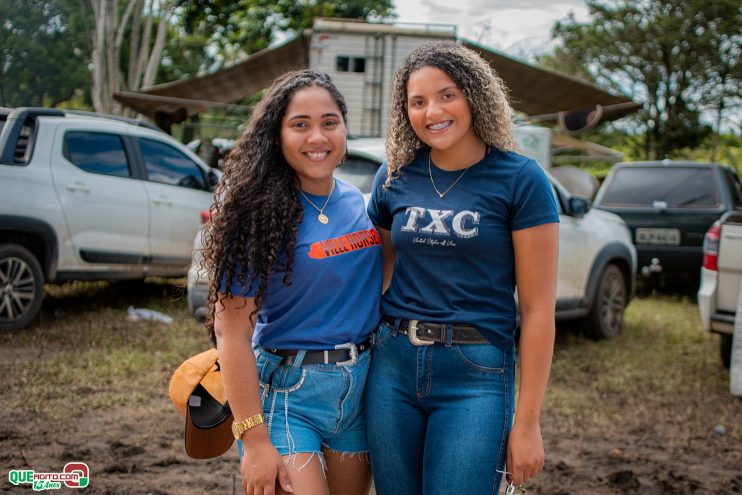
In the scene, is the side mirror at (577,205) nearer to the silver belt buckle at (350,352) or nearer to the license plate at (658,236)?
the license plate at (658,236)

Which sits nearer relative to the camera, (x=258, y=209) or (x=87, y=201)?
(x=258, y=209)

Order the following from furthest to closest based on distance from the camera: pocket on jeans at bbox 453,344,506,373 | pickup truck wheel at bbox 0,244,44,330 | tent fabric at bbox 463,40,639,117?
tent fabric at bbox 463,40,639,117 → pickup truck wheel at bbox 0,244,44,330 → pocket on jeans at bbox 453,344,506,373

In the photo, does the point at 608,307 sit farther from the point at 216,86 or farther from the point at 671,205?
the point at 216,86

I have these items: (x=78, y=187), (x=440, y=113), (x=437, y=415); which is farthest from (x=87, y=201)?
(x=437, y=415)

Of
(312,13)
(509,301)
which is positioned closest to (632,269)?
(509,301)

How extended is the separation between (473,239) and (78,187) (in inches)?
218

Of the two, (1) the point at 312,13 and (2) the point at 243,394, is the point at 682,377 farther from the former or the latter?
(1) the point at 312,13

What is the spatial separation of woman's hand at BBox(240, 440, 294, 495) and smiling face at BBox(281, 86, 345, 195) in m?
0.77

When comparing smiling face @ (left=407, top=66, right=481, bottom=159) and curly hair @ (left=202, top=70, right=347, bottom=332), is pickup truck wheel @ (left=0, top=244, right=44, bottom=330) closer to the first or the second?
curly hair @ (left=202, top=70, right=347, bottom=332)

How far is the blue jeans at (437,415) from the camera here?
2047mm

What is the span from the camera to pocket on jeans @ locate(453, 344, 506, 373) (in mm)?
2090

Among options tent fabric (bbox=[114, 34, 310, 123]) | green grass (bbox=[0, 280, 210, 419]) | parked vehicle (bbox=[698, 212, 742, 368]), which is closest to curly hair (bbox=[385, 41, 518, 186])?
green grass (bbox=[0, 280, 210, 419])

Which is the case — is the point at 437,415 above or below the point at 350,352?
below

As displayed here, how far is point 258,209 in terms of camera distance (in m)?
2.08
